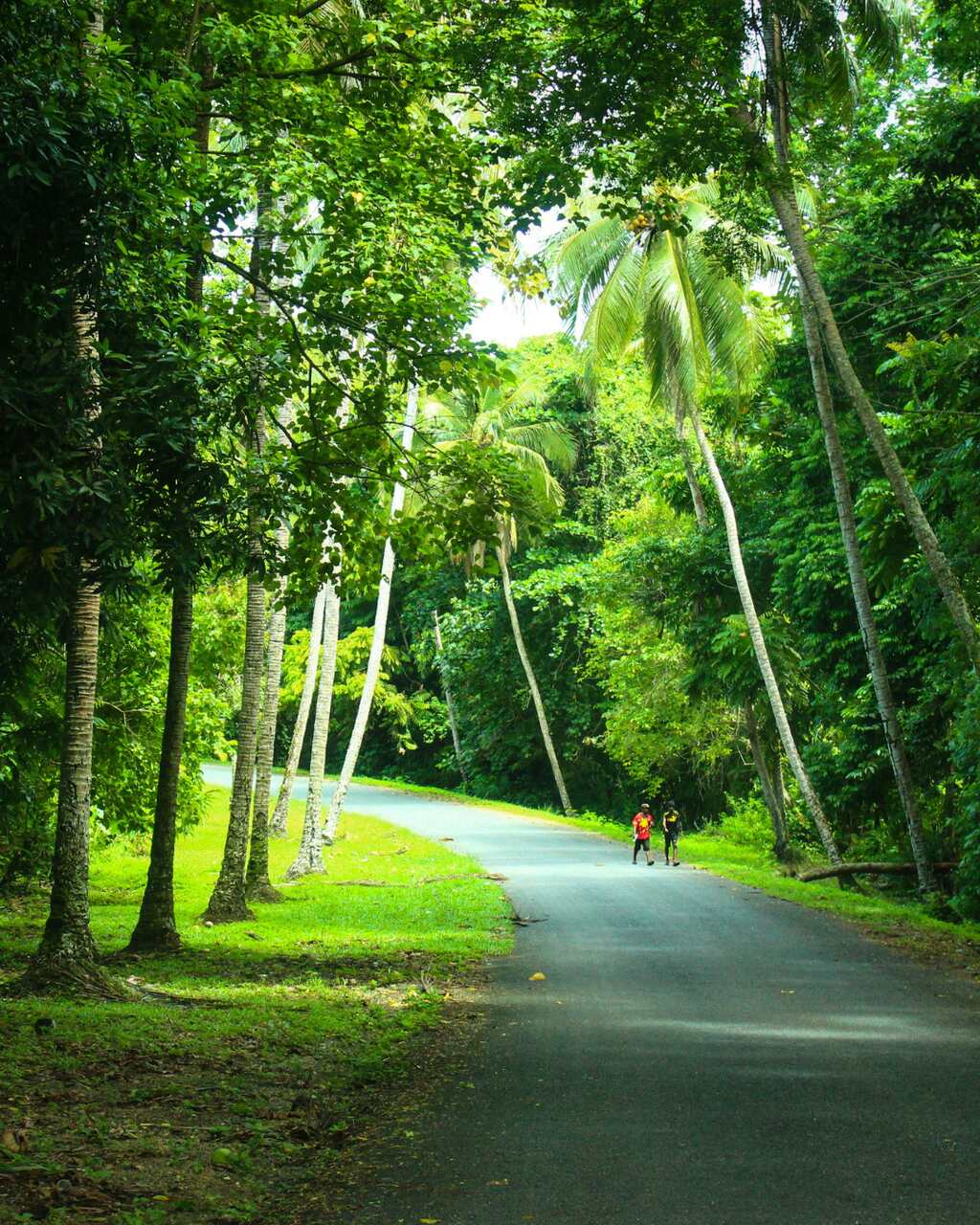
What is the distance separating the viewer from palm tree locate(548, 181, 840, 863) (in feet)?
81.6

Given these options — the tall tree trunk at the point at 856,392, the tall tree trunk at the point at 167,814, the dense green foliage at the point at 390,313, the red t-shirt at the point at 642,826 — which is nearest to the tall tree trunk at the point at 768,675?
the dense green foliage at the point at 390,313

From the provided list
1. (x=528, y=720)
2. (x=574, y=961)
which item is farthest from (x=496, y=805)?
(x=574, y=961)

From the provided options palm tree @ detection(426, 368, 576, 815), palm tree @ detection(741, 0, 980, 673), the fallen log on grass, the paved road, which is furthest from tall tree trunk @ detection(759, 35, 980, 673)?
palm tree @ detection(426, 368, 576, 815)

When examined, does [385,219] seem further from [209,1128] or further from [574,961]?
[209,1128]

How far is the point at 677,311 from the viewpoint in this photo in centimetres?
2483

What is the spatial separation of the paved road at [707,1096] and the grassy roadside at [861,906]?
738 mm

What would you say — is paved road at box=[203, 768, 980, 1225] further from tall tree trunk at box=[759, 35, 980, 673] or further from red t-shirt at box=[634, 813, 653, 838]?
red t-shirt at box=[634, 813, 653, 838]

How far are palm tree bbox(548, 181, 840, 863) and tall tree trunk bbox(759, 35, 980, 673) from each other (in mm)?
7223

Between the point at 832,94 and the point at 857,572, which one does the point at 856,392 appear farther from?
the point at 832,94

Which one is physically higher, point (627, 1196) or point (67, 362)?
point (67, 362)

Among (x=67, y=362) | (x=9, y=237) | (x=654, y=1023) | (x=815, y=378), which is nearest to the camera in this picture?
(x=9, y=237)

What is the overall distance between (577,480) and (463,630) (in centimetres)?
686

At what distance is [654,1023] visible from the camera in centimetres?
906

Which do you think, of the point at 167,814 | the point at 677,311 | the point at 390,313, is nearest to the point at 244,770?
the point at 167,814
